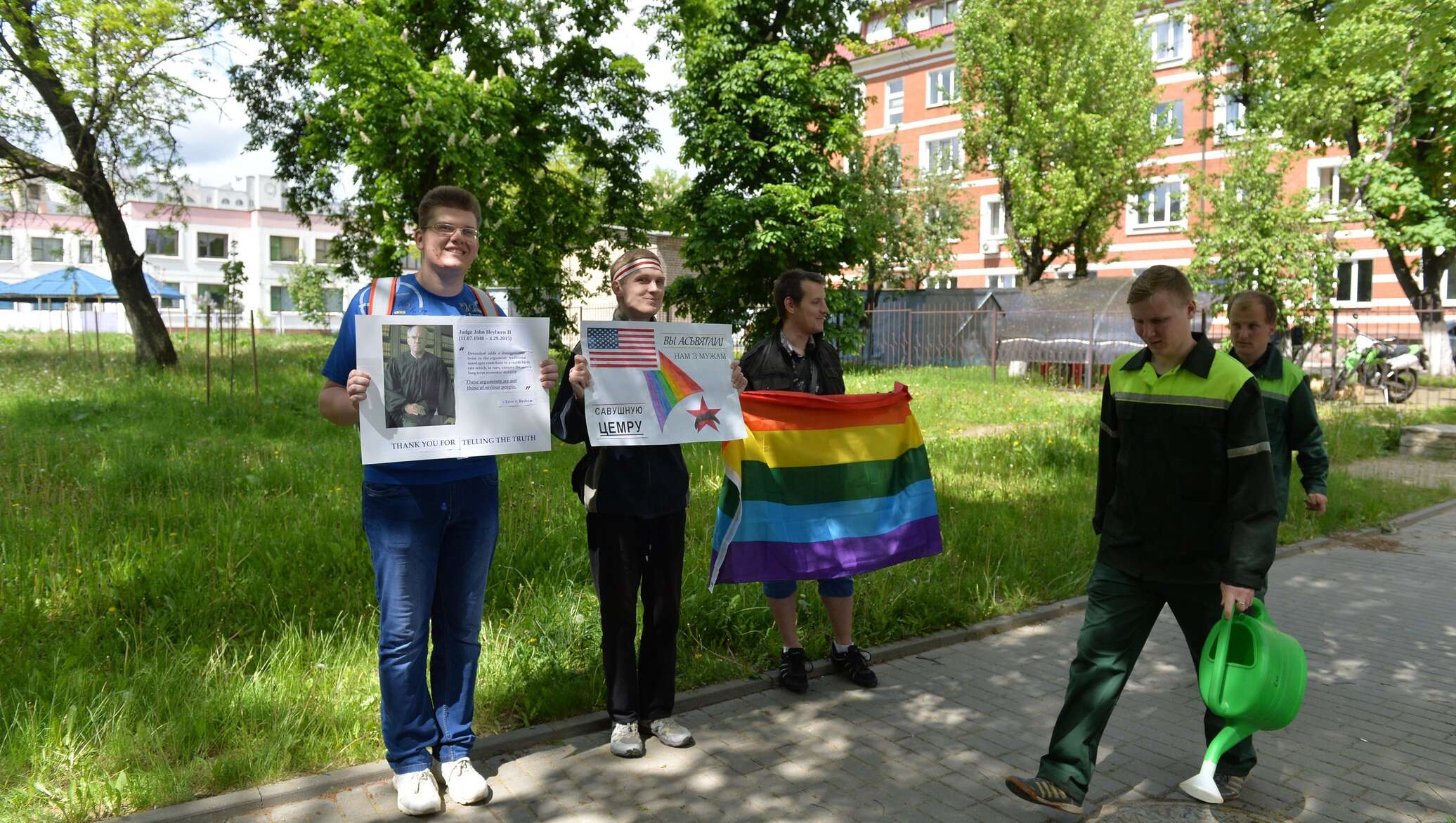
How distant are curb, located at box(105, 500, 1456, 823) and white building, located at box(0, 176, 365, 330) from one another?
221 ft

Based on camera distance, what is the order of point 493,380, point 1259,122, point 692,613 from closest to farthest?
point 493,380 → point 692,613 → point 1259,122

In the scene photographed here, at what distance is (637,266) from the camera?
4.46 meters

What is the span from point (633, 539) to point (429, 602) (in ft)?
3.08

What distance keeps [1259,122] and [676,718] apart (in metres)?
26.6

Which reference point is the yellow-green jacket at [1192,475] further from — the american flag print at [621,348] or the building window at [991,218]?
the building window at [991,218]

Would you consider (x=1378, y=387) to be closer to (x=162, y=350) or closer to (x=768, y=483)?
(x=768, y=483)

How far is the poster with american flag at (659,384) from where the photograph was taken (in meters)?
4.38

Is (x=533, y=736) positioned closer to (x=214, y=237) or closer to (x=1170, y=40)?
(x=1170, y=40)

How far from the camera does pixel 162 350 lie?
2195 centimetres

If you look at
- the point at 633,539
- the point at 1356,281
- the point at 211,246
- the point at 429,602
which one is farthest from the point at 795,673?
the point at 211,246

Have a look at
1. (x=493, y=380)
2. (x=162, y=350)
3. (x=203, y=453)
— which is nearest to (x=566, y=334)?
(x=162, y=350)

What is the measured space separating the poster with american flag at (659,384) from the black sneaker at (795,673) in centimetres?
136

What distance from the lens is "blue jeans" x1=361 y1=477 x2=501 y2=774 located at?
12.6 ft

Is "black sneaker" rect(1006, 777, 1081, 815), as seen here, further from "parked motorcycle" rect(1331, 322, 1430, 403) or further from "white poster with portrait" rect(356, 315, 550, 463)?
"parked motorcycle" rect(1331, 322, 1430, 403)
